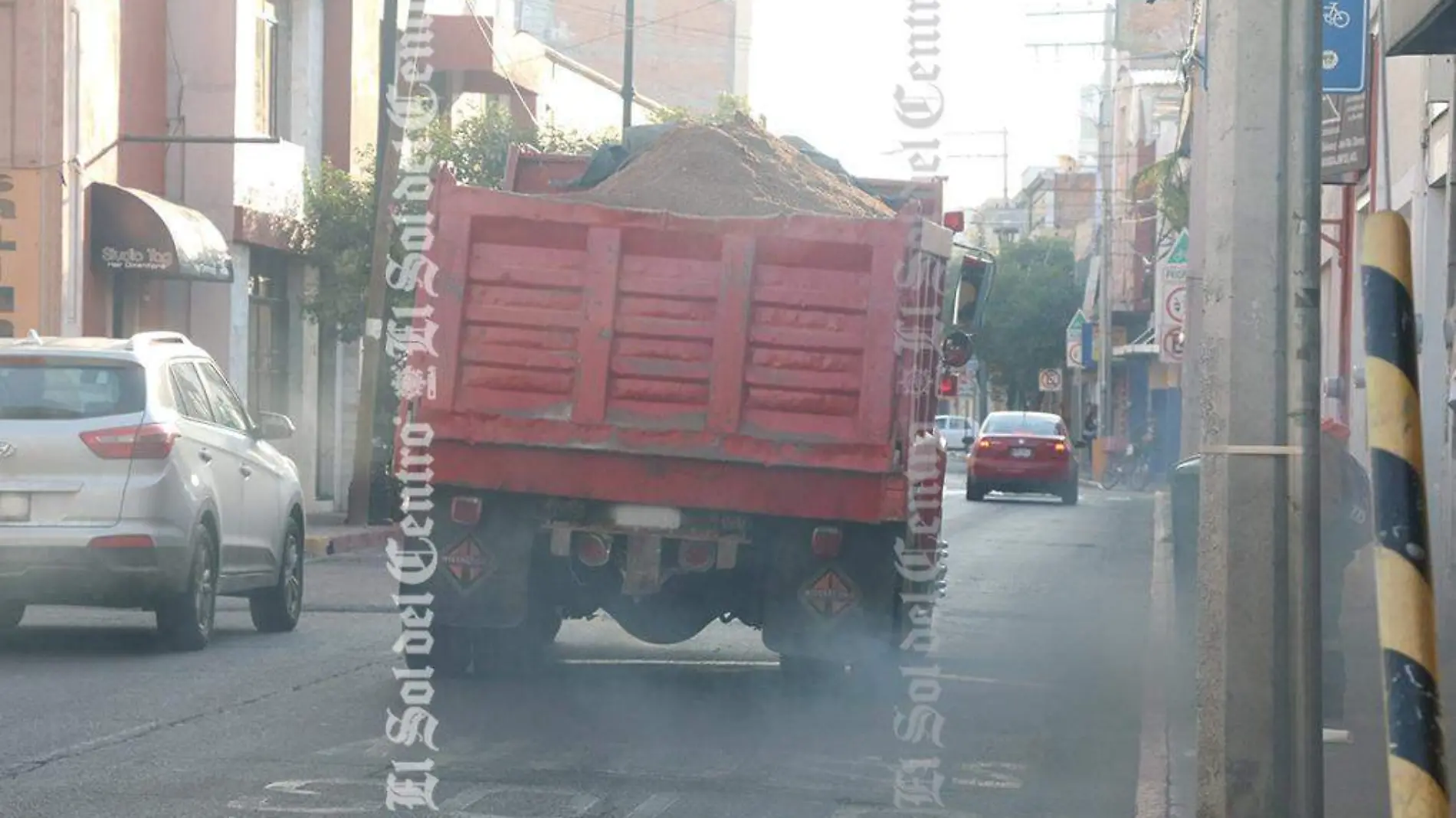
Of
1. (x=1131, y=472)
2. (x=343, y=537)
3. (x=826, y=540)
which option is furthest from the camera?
(x=1131, y=472)

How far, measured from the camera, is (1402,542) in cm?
349

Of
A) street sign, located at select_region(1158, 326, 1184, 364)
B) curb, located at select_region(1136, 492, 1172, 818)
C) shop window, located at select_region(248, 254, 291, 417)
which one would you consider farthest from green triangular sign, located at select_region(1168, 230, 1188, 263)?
curb, located at select_region(1136, 492, 1172, 818)

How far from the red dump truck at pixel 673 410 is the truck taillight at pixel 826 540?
0.04 ft

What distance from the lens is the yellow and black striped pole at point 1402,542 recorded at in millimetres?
3461

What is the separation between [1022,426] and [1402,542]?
1367 inches

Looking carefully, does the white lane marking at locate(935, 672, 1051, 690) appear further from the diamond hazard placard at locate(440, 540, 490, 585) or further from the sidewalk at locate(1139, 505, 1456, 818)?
the diamond hazard placard at locate(440, 540, 490, 585)

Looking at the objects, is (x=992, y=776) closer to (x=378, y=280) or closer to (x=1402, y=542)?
(x=1402, y=542)

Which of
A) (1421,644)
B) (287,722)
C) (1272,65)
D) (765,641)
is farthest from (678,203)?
(1421,644)

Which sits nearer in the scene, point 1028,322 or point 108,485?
point 108,485

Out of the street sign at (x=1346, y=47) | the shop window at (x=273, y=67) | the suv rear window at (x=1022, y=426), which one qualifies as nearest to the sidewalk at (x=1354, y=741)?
the street sign at (x=1346, y=47)

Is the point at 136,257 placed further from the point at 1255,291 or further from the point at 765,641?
the point at 1255,291

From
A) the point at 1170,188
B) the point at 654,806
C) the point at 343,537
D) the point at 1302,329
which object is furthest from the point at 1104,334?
the point at 1302,329

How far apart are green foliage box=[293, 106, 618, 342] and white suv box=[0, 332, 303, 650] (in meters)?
14.3

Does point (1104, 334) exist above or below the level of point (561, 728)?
above
